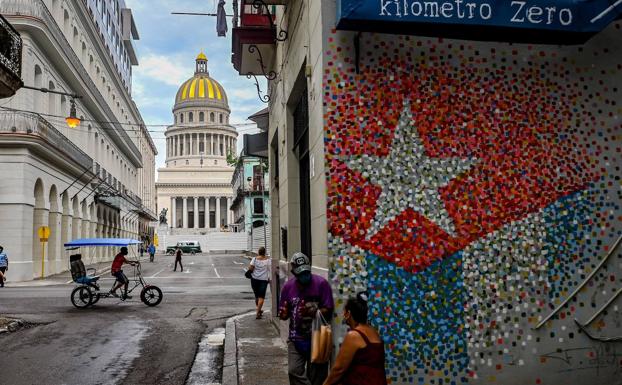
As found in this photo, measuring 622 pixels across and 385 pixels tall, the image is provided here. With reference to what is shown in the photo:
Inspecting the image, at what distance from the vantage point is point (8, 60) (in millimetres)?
14844

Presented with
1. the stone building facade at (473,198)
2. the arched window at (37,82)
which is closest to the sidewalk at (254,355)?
the stone building facade at (473,198)

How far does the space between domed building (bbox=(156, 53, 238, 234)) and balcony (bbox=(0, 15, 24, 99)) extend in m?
129

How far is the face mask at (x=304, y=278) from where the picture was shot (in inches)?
247

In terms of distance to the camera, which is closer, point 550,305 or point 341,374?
point 341,374

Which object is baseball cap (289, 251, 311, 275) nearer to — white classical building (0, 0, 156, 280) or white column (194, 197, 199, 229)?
white classical building (0, 0, 156, 280)

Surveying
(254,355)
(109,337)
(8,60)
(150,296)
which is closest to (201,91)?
(150,296)

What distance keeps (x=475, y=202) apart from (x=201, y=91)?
148 m

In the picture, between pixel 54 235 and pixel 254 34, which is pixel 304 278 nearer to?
pixel 254 34

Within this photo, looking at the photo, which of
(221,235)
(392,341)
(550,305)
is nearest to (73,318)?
(392,341)

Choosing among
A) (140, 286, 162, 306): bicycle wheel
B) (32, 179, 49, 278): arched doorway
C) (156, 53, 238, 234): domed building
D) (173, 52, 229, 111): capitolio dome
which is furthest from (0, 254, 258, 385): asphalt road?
(173, 52, 229, 111): capitolio dome

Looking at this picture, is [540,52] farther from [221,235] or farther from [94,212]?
[221,235]

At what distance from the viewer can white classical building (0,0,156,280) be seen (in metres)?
29.2

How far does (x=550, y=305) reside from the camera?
727 centimetres

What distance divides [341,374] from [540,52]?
492 centimetres
